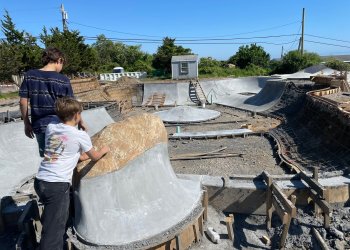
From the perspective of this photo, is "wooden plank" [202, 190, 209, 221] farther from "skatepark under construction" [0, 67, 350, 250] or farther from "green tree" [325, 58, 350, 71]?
A: "green tree" [325, 58, 350, 71]

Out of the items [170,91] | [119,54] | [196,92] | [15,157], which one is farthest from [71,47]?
[119,54]

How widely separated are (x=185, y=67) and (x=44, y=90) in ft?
99.5

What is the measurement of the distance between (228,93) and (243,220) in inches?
1014

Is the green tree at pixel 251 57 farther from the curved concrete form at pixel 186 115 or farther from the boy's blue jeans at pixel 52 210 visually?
the boy's blue jeans at pixel 52 210

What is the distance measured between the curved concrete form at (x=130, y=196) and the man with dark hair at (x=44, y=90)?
35.6 inches

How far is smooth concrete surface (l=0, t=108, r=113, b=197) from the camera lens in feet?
26.1

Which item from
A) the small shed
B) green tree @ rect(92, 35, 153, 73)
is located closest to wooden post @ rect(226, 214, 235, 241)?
the small shed

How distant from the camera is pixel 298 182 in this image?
6426 millimetres

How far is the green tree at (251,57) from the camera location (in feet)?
148

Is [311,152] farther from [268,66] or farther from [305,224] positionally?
[268,66]

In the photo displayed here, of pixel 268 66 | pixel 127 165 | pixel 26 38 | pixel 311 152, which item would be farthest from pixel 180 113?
pixel 268 66

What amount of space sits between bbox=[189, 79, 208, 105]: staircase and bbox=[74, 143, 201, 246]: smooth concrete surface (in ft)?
75.7

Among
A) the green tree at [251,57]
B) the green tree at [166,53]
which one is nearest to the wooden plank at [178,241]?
the green tree at [166,53]

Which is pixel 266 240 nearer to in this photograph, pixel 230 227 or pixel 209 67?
pixel 230 227
